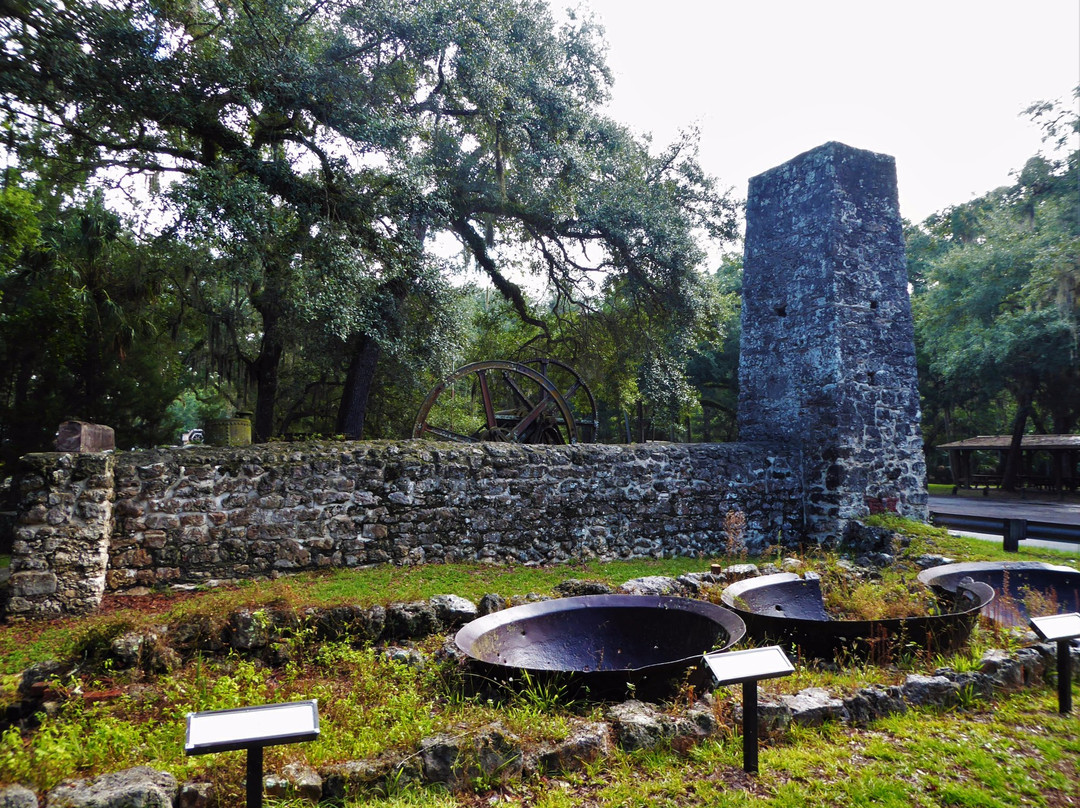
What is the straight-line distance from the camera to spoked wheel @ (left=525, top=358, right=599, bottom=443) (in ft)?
34.7

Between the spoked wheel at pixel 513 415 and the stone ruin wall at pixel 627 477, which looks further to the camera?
the spoked wheel at pixel 513 415

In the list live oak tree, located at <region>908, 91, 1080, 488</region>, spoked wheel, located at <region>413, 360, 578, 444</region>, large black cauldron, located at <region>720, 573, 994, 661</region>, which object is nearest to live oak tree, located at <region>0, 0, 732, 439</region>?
spoked wheel, located at <region>413, 360, 578, 444</region>

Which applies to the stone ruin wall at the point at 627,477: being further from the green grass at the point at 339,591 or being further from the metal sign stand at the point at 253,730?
the metal sign stand at the point at 253,730

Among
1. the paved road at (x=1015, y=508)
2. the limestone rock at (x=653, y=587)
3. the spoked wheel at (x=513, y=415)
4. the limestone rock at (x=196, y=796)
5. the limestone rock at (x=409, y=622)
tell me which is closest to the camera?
the limestone rock at (x=196, y=796)

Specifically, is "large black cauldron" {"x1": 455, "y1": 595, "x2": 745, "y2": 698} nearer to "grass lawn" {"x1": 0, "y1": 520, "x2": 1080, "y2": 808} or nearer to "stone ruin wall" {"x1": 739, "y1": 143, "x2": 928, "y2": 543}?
"grass lawn" {"x1": 0, "y1": 520, "x2": 1080, "y2": 808}

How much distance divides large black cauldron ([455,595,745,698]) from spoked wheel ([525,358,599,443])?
6.37m

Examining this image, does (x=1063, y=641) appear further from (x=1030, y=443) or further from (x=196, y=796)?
(x=1030, y=443)

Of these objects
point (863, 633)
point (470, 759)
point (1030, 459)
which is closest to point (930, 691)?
point (863, 633)

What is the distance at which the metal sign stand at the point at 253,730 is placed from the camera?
193cm

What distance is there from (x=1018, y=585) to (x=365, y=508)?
627 cm

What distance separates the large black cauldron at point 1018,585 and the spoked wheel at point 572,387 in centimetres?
609

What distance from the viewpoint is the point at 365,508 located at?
22.9ft

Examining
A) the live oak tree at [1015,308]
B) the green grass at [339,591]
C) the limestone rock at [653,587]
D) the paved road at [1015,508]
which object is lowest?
the paved road at [1015,508]

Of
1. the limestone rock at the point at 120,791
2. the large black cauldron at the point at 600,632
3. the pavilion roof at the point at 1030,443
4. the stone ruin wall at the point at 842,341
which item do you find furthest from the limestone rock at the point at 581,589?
the pavilion roof at the point at 1030,443
